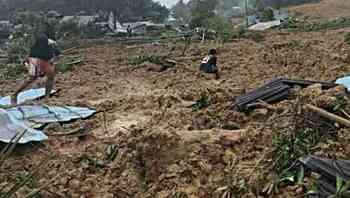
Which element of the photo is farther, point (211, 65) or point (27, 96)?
point (211, 65)

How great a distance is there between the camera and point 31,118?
16.9 ft

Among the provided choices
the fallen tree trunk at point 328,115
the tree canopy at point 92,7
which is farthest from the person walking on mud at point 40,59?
the tree canopy at point 92,7

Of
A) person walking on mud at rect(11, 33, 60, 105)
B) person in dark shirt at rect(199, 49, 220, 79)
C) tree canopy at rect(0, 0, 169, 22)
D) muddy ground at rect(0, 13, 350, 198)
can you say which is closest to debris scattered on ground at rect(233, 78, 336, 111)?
muddy ground at rect(0, 13, 350, 198)

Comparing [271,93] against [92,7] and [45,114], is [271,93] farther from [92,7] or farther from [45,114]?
[92,7]

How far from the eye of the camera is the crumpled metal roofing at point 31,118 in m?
4.57

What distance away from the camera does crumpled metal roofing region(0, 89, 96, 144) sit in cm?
457

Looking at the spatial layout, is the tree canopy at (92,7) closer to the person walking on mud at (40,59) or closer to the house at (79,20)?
the house at (79,20)

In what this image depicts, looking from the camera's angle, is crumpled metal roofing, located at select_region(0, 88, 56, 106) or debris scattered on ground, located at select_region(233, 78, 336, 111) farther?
crumpled metal roofing, located at select_region(0, 88, 56, 106)

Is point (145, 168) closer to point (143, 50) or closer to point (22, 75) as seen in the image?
point (22, 75)

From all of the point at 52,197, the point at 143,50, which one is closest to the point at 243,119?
the point at 52,197

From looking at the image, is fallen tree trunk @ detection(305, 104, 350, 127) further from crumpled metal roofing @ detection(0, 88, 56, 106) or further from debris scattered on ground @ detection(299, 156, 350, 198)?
crumpled metal roofing @ detection(0, 88, 56, 106)

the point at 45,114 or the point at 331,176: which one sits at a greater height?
the point at 331,176

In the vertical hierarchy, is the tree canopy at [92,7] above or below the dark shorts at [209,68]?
above

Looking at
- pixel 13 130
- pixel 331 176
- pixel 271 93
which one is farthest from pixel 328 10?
pixel 331 176
